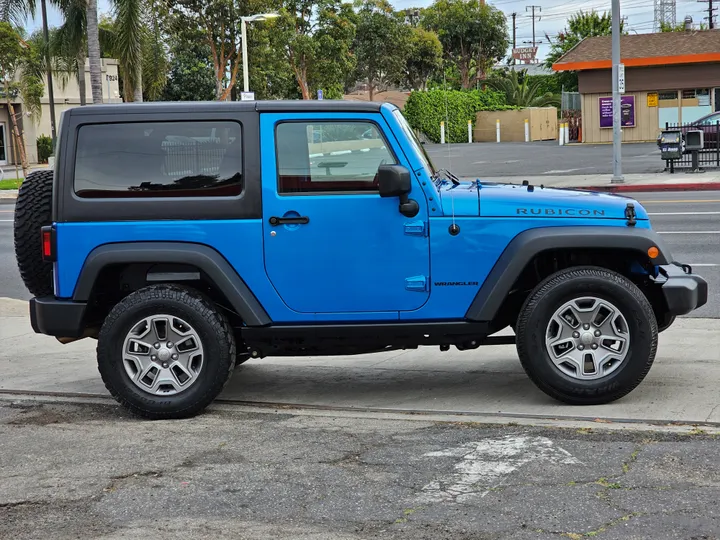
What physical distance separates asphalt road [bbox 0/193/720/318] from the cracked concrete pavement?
4.65 meters

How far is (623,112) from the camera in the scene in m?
45.5

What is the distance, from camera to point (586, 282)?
6172 millimetres

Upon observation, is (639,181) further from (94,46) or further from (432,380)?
(432,380)

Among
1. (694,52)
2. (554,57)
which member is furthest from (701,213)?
(554,57)

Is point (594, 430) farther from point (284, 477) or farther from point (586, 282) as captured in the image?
point (284, 477)

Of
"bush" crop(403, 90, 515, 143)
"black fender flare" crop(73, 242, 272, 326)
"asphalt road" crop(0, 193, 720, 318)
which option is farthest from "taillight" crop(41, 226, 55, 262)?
"bush" crop(403, 90, 515, 143)

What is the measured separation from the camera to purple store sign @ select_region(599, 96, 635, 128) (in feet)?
148

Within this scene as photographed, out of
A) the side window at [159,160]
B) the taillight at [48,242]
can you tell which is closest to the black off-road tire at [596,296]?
the side window at [159,160]

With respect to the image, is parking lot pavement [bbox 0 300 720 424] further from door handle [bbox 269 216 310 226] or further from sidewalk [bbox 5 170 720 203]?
sidewalk [bbox 5 170 720 203]

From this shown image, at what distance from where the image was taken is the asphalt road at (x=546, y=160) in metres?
31.1

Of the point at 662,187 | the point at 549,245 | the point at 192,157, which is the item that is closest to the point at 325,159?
the point at 192,157

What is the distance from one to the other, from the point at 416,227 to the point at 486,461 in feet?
5.25

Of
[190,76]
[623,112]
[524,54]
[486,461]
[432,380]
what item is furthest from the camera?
[524,54]

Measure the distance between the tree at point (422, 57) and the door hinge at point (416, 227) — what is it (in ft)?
201
